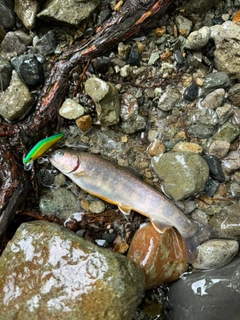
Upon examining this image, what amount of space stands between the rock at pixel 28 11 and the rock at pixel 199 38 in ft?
5.61

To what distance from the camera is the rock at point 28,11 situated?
4309 millimetres

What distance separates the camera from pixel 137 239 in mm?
4332

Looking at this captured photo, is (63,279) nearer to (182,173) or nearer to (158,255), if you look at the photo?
(158,255)

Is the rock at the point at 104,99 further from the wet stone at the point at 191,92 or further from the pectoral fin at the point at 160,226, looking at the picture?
the pectoral fin at the point at 160,226

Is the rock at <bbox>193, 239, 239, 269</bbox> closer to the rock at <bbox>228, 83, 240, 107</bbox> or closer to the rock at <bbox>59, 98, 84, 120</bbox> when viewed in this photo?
the rock at <bbox>228, 83, 240, 107</bbox>

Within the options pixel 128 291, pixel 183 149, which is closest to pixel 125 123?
pixel 183 149

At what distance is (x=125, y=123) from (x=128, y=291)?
178 centimetres

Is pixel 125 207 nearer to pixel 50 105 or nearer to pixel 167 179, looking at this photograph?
pixel 167 179

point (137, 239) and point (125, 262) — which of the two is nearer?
point (125, 262)

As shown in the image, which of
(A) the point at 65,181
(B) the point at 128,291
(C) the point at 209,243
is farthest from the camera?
(A) the point at 65,181

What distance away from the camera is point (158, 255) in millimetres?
4223

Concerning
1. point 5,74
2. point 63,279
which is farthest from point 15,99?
point 63,279

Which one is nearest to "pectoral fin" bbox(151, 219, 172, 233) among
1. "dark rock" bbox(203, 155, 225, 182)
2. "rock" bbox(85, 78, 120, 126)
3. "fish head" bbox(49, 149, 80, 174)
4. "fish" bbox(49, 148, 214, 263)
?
"fish" bbox(49, 148, 214, 263)

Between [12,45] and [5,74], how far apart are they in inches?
14.7
